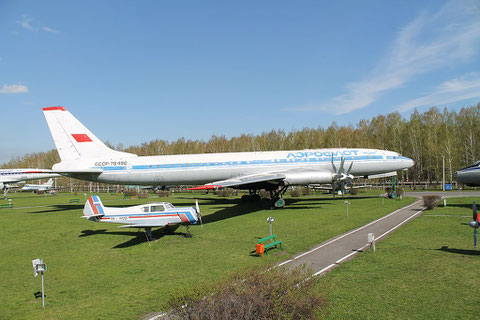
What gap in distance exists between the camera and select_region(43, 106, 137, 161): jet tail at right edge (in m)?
30.2

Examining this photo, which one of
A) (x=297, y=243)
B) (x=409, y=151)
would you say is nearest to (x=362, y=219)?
(x=297, y=243)

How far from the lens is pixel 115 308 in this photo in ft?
28.8

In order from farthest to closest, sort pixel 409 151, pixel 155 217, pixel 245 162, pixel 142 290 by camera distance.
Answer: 1. pixel 409 151
2. pixel 245 162
3. pixel 155 217
4. pixel 142 290

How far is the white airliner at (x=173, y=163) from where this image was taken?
98.7 ft

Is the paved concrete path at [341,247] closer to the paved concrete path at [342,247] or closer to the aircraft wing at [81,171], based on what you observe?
the paved concrete path at [342,247]

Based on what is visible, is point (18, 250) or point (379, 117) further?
point (379, 117)

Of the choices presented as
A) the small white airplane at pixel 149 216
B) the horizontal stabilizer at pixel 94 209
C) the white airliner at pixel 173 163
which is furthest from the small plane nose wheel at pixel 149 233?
the white airliner at pixel 173 163

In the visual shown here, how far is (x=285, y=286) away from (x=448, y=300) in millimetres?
5757

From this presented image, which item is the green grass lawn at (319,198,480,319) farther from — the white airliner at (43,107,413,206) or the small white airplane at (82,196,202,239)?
the white airliner at (43,107,413,206)

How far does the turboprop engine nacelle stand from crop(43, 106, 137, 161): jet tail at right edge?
56.2ft

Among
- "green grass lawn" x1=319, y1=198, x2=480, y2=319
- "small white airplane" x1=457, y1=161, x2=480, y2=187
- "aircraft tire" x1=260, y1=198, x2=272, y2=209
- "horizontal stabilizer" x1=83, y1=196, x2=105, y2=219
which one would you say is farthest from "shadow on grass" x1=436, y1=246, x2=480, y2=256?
"horizontal stabilizer" x1=83, y1=196, x2=105, y2=219

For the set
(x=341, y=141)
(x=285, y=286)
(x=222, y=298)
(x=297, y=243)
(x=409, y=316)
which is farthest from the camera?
(x=341, y=141)

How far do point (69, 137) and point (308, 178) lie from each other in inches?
958

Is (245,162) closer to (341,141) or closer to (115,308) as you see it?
(115,308)
